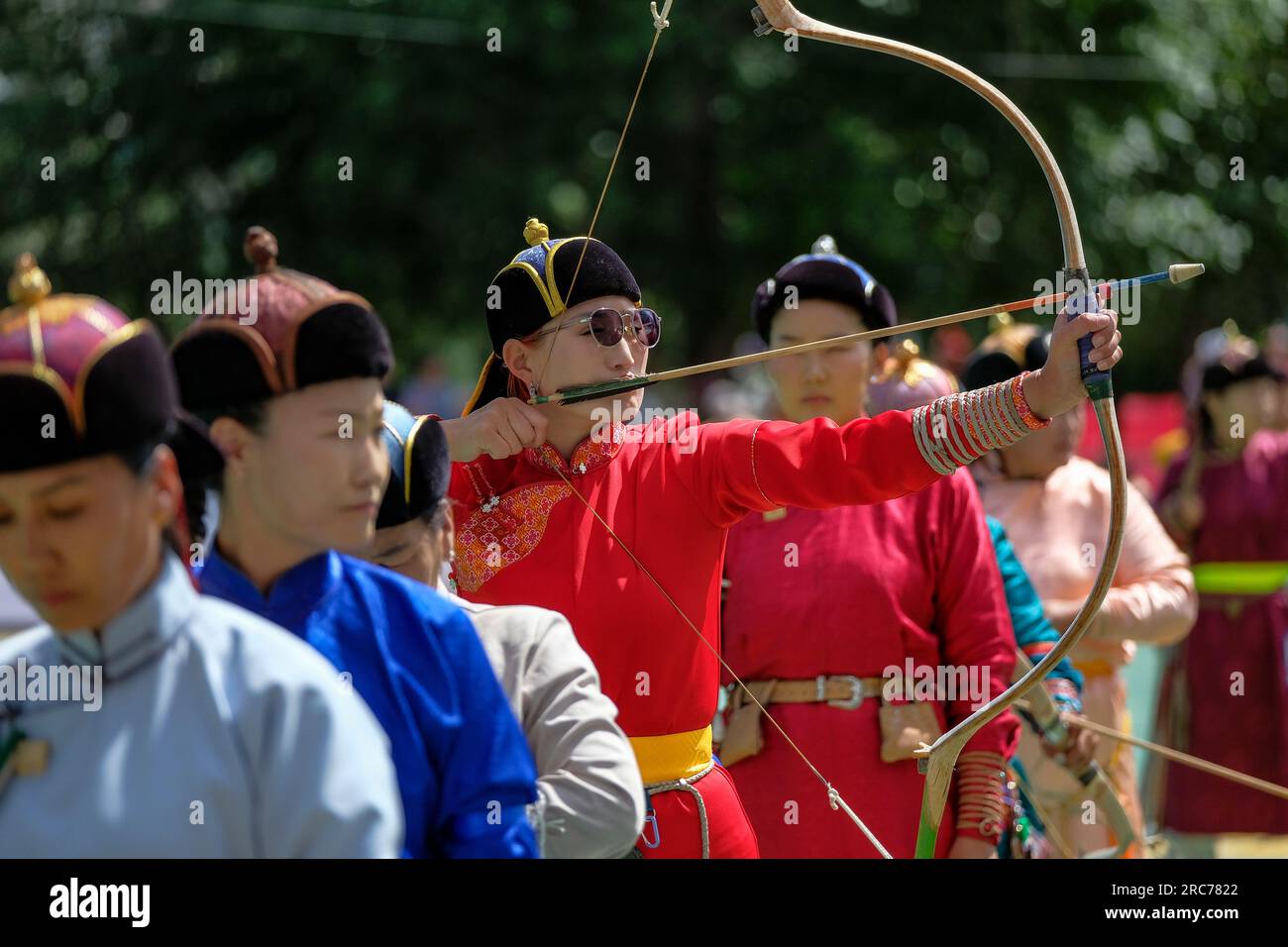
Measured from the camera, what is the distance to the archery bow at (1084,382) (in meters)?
2.83

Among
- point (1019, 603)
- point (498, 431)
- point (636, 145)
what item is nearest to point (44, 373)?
point (498, 431)

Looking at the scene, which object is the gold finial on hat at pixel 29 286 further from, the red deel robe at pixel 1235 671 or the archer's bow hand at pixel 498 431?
the red deel robe at pixel 1235 671

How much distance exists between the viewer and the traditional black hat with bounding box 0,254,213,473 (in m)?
1.72

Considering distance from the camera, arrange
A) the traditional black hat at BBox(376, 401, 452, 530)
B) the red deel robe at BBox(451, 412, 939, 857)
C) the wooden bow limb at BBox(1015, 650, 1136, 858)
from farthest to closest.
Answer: the wooden bow limb at BBox(1015, 650, 1136, 858) → the red deel robe at BBox(451, 412, 939, 857) → the traditional black hat at BBox(376, 401, 452, 530)

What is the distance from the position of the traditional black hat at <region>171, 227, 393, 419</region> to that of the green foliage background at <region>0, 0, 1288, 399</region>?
1095cm

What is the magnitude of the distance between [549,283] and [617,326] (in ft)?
0.48

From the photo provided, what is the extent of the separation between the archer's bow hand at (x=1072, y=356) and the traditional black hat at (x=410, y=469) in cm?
90

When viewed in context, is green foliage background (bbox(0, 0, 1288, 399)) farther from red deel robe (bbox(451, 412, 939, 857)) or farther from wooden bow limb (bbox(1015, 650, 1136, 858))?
red deel robe (bbox(451, 412, 939, 857))

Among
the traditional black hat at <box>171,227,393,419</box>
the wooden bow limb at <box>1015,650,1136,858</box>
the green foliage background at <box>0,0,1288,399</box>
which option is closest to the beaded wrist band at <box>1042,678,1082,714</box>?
the wooden bow limb at <box>1015,650,1136,858</box>

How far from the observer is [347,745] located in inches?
66.7

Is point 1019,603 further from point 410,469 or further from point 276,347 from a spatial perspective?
point 276,347
